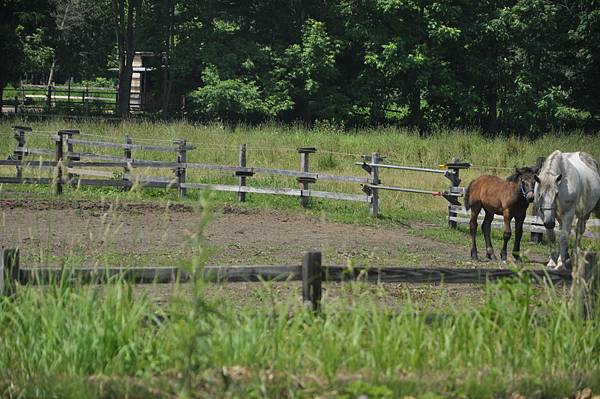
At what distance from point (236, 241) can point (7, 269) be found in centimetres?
927

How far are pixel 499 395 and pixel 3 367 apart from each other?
3.49 m

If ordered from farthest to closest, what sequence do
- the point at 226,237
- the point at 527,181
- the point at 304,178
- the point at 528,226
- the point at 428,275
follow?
the point at 304,178, the point at 528,226, the point at 226,237, the point at 527,181, the point at 428,275

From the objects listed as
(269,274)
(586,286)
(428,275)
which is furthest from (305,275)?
(586,286)

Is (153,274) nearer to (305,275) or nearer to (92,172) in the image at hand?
(305,275)

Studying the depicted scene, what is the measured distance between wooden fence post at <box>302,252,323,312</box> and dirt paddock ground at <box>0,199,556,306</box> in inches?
113

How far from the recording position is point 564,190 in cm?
1517

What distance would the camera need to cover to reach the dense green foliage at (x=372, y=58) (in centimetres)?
4159

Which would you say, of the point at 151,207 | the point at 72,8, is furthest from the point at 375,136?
the point at 72,8

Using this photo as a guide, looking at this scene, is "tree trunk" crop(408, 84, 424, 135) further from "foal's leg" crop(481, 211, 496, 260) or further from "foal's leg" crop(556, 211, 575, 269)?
"foal's leg" crop(556, 211, 575, 269)

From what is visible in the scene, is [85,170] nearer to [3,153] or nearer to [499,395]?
[3,153]

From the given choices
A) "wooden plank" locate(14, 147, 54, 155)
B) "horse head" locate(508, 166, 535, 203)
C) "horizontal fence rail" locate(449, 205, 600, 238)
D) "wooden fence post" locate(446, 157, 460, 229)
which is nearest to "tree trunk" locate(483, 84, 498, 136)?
"wooden fence post" locate(446, 157, 460, 229)

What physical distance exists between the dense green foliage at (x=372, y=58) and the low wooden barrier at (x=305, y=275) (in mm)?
32977

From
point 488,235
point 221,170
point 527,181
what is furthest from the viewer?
point 221,170

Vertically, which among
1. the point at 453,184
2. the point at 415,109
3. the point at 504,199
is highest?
the point at 415,109
